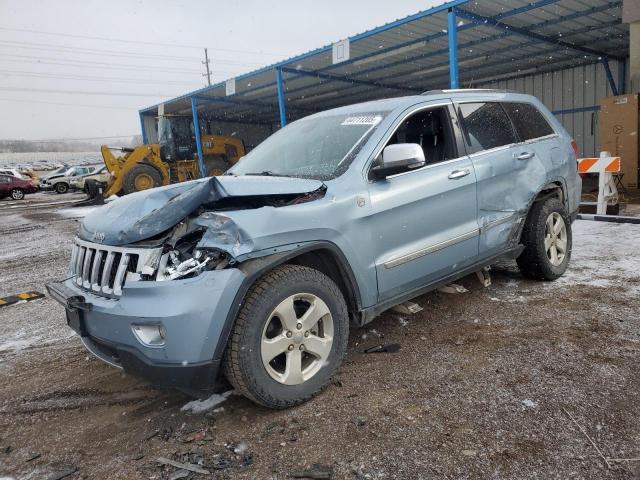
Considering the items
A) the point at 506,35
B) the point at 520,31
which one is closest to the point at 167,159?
the point at 506,35

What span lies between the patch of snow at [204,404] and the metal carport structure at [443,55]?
341 inches

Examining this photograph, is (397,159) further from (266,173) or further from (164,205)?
(164,205)

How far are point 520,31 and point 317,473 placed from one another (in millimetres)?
12545

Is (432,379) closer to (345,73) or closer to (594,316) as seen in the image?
(594,316)

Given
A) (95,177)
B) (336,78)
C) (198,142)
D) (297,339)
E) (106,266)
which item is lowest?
(297,339)

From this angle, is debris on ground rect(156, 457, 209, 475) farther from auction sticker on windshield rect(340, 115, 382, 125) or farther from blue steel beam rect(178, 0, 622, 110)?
blue steel beam rect(178, 0, 622, 110)

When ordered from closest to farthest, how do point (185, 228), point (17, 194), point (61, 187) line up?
point (185, 228) < point (17, 194) < point (61, 187)

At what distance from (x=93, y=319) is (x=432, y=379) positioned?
1943mm

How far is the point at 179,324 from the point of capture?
215 centimetres

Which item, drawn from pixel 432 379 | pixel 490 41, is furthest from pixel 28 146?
pixel 432 379

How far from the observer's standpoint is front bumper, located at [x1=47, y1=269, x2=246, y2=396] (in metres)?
2.16

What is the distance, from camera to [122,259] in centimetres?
238

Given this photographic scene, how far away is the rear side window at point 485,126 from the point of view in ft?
12.1

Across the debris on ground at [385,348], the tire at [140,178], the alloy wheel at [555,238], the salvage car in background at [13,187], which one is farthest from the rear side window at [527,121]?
the salvage car in background at [13,187]
